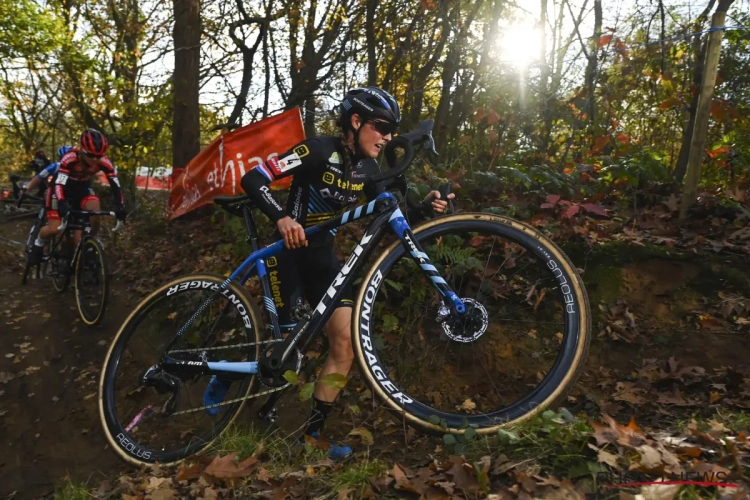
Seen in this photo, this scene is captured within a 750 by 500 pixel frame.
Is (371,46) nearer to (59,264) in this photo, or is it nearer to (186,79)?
(186,79)

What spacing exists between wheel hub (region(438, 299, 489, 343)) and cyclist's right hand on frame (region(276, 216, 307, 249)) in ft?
3.49

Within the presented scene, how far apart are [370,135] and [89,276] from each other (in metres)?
5.41

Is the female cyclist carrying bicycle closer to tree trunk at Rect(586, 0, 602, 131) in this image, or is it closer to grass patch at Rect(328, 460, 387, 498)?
grass patch at Rect(328, 460, 387, 498)

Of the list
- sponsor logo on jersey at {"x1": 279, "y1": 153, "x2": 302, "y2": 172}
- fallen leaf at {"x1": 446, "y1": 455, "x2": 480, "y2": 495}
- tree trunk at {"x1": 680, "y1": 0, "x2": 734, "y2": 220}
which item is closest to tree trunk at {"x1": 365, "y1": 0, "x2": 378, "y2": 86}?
tree trunk at {"x1": 680, "y1": 0, "x2": 734, "y2": 220}

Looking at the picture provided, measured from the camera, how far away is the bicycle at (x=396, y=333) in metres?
2.85

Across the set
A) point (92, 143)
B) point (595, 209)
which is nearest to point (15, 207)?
point (92, 143)

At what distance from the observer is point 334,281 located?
128 inches

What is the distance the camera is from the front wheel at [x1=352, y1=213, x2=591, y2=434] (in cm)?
275

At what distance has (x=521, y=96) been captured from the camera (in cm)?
714

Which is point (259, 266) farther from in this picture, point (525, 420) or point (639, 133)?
point (639, 133)

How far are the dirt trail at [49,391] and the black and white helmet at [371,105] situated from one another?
11.1ft

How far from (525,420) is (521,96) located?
5635 mm

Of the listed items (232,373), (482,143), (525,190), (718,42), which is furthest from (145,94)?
(718,42)

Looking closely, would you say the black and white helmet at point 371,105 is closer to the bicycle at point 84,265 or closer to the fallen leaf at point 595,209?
the fallen leaf at point 595,209
